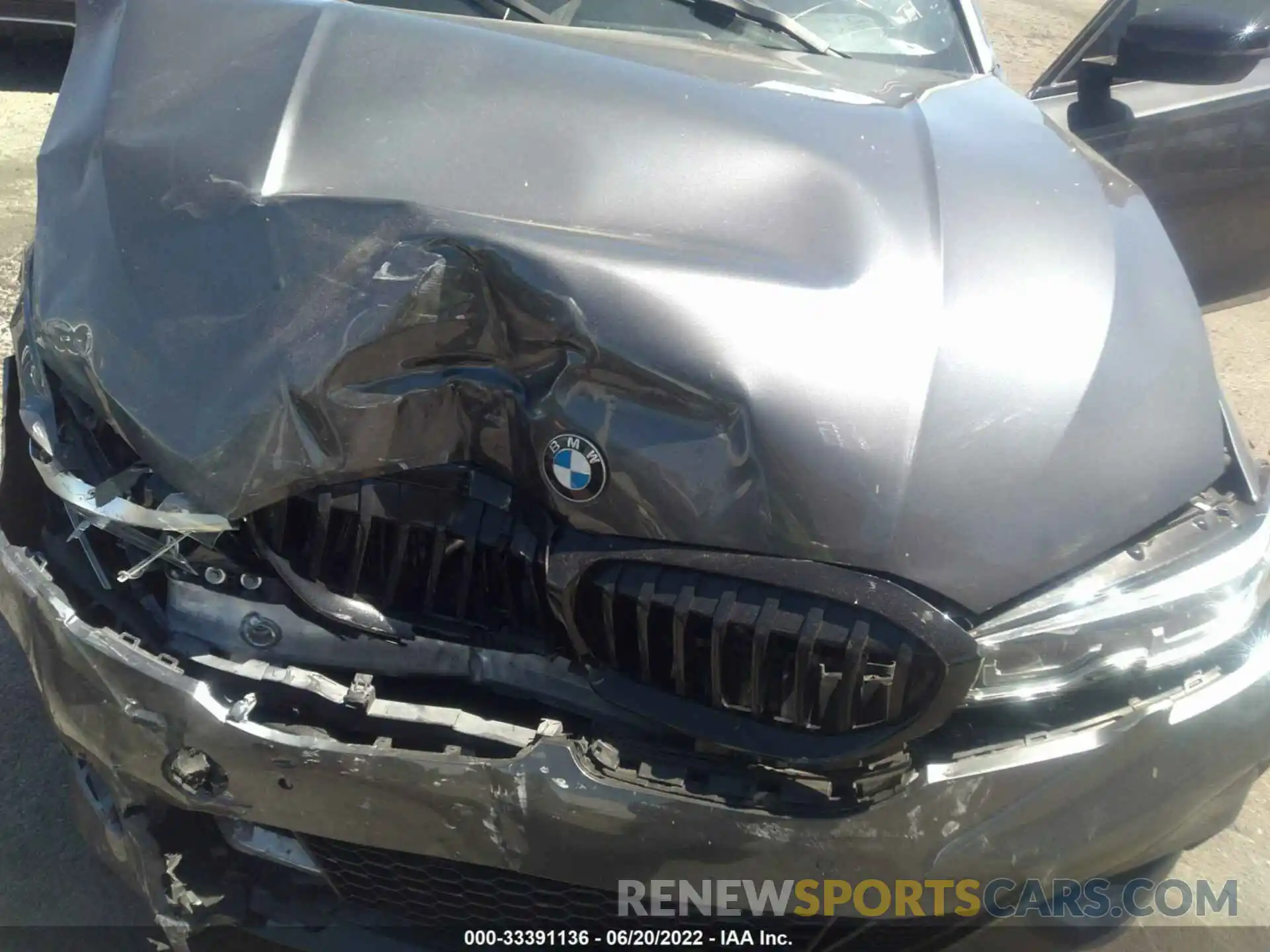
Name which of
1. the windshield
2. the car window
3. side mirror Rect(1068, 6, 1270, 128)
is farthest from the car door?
the windshield

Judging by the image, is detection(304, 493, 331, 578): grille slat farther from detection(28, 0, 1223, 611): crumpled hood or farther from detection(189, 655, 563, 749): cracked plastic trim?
detection(189, 655, 563, 749): cracked plastic trim

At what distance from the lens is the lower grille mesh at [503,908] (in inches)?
72.2

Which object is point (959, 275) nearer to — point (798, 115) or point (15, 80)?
point (798, 115)

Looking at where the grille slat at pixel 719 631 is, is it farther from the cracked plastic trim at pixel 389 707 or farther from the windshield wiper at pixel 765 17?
the windshield wiper at pixel 765 17

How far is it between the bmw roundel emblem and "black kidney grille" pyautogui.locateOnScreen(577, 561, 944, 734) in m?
0.11

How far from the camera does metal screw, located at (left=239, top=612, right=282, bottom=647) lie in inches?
70.4

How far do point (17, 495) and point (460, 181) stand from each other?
0.93 metres

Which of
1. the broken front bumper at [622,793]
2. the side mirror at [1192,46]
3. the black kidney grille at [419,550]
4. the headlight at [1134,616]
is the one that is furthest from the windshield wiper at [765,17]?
the broken front bumper at [622,793]

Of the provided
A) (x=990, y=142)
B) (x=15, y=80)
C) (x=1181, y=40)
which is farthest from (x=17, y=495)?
(x=15, y=80)

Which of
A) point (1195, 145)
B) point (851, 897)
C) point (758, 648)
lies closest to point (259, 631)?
point (758, 648)

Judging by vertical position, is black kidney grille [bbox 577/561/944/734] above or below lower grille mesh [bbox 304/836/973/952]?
above

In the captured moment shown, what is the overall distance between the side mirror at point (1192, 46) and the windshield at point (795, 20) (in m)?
0.38

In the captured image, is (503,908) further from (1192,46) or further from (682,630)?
(1192,46)

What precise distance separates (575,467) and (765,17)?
1541 mm
